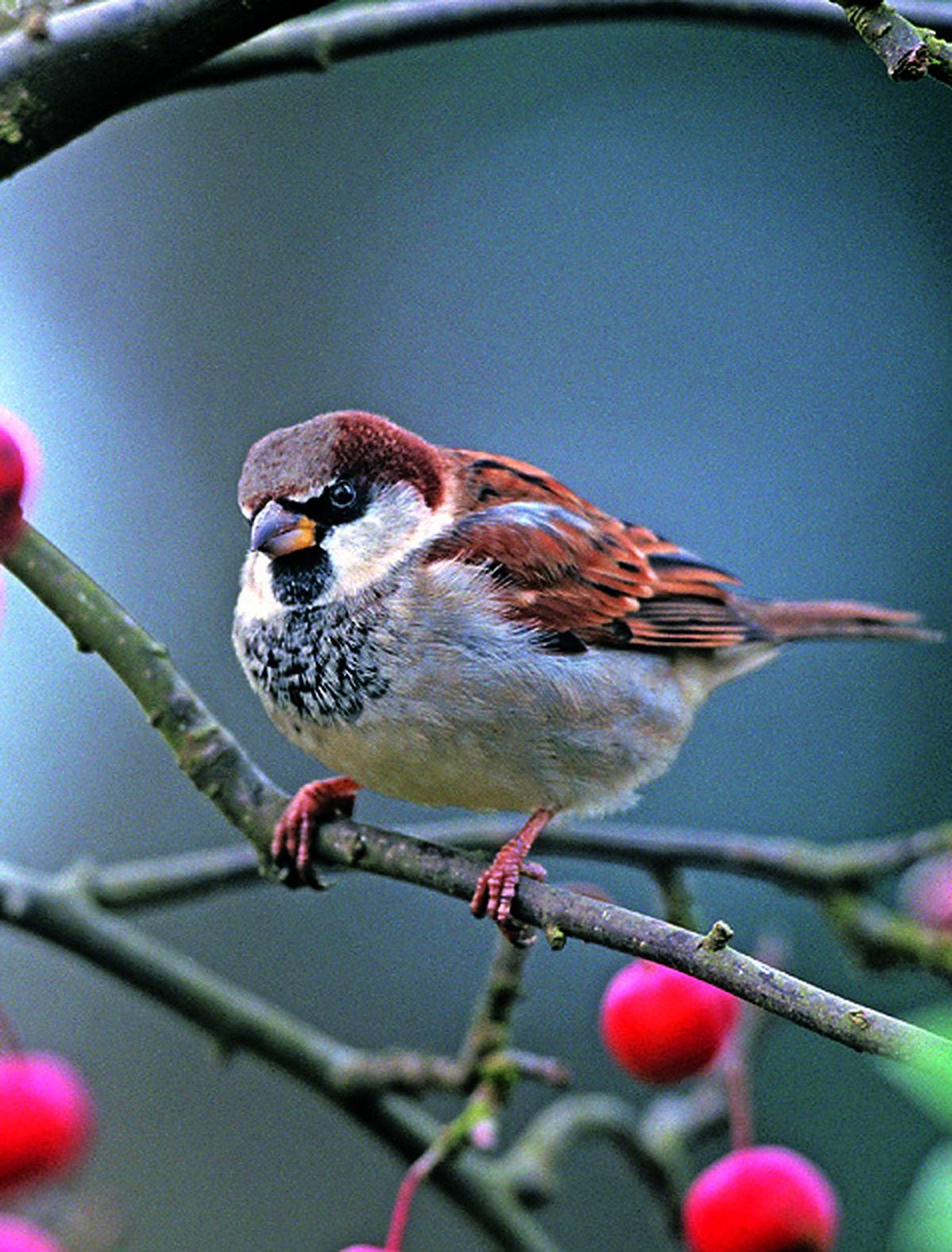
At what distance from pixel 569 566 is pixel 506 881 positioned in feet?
3.17

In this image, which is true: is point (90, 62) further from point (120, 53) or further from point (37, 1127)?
point (37, 1127)

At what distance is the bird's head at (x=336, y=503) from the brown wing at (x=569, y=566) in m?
0.08

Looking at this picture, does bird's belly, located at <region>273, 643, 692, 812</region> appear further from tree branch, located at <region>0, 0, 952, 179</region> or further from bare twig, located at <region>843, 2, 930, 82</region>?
bare twig, located at <region>843, 2, 930, 82</region>

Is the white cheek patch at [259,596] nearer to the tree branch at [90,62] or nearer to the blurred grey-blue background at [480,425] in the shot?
the tree branch at [90,62]

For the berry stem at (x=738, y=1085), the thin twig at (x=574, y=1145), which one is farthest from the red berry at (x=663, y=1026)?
the thin twig at (x=574, y=1145)

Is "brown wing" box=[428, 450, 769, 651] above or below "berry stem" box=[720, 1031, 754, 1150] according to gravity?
above

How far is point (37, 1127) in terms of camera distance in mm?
2459

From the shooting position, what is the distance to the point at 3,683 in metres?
6.49

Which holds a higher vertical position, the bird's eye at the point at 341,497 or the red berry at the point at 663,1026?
the bird's eye at the point at 341,497

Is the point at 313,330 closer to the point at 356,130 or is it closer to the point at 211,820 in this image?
the point at 356,130

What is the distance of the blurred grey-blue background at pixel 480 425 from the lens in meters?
6.70

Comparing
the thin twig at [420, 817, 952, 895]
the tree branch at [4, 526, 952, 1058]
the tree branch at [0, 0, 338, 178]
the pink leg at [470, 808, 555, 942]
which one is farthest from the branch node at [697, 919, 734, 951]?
the thin twig at [420, 817, 952, 895]

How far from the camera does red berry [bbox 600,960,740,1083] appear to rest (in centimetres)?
263

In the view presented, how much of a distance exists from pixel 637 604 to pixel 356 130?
693 centimetres
